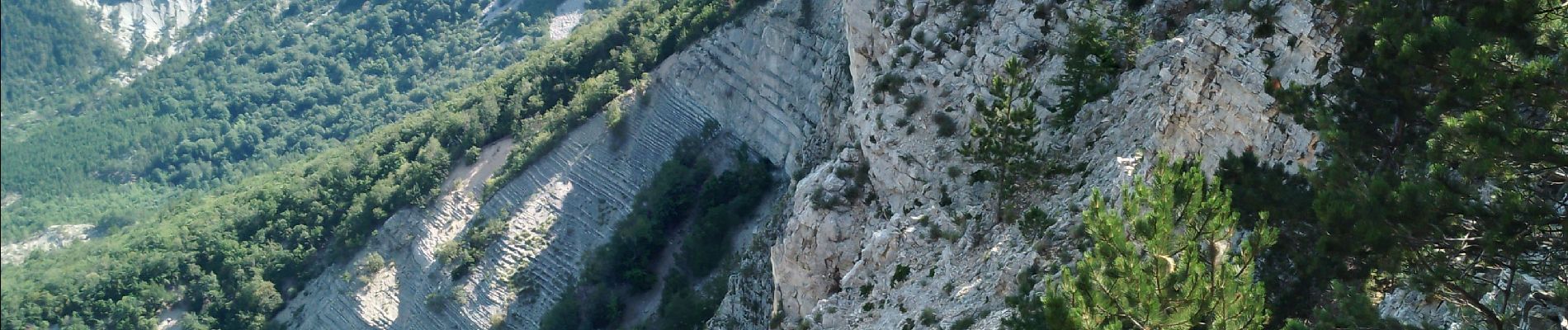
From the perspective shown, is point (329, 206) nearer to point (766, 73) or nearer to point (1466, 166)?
point (766, 73)

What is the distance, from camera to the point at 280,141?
104750mm

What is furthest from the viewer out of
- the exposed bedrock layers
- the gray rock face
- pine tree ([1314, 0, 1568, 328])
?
the gray rock face

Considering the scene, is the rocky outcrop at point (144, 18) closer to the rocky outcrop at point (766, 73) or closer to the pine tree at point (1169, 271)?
the rocky outcrop at point (766, 73)

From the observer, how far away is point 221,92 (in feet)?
369

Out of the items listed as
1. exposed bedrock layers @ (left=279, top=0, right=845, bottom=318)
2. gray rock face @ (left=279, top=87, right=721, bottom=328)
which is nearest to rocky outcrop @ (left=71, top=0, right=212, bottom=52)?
exposed bedrock layers @ (left=279, top=0, right=845, bottom=318)

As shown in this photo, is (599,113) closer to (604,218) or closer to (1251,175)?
(604,218)

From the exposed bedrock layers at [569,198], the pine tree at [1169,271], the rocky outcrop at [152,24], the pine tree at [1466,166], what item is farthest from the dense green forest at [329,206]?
the rocky outcrop at [152,24]

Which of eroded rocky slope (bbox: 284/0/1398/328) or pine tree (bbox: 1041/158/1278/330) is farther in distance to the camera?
eroded rocky slope (bbox: 284/0/1398/328)

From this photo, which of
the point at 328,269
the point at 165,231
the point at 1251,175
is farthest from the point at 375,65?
the point at 1251,175

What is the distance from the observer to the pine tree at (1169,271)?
1561 centimetres

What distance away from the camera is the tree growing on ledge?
25469 mm

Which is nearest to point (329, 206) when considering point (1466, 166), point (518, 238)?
point (518, 238)

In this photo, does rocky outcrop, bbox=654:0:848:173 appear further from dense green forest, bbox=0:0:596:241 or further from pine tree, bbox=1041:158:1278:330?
dense green forest, bbox=0:0:596:241

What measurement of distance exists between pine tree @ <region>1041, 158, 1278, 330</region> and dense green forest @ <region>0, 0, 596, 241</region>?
3365 inches
